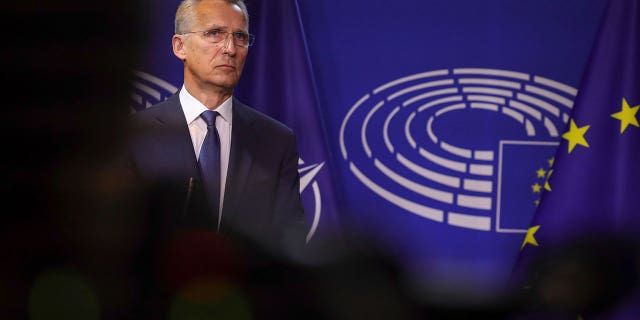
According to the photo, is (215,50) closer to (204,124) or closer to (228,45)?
(228,45)

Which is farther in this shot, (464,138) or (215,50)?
(464,138)

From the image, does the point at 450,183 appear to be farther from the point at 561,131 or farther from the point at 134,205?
the point at 134,205

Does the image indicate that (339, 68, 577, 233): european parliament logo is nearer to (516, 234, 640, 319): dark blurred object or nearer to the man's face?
the man's face

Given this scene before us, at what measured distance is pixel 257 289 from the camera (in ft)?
0.99

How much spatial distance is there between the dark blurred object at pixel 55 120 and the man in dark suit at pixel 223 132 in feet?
4.32

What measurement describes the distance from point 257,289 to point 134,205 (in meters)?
0.08

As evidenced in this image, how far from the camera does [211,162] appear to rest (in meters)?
1.62

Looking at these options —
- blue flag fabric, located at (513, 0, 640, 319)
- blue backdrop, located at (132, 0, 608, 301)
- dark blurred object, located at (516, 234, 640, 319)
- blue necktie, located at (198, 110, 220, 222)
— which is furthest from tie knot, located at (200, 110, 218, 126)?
dark blurred object, located at (516, 234, 640, 319)

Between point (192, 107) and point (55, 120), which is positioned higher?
point (55, 120)

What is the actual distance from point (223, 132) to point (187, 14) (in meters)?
0.31

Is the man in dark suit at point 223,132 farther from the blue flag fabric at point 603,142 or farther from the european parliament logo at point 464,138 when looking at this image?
the blue flag fabric at point 603,142

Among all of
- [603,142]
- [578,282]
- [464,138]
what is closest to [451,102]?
[464,138]

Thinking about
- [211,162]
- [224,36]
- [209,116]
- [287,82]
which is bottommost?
[211,162]

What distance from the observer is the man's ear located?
162 cm
